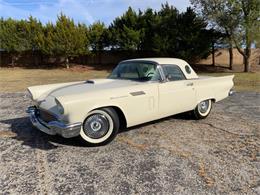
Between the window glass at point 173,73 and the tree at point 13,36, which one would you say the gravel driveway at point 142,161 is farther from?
the tree at point 13,36

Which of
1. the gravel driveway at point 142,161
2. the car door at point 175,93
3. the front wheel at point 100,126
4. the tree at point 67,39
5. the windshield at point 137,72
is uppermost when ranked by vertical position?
the tree at point 67,39

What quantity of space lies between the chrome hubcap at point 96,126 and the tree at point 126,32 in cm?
1849

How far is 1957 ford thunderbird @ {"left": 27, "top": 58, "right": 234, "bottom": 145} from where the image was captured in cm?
411

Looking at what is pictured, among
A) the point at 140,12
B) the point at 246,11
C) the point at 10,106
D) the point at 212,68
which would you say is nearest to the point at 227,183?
the point at 10,106

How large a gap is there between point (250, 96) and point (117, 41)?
51.4ft

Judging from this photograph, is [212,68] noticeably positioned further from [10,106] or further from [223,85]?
[10,106]

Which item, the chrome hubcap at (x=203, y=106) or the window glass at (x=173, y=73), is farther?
the chrome hubcap at (x=203, y=106)

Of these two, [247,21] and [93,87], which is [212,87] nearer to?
[93,87]

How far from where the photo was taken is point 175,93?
5297 mm

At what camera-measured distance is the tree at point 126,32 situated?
2231cm

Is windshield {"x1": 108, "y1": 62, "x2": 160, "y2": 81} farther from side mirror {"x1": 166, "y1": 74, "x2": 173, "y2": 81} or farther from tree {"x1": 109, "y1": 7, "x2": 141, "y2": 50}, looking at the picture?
tree {"x1": 109, "y1": 7, "x2": 141, "y2": 50}

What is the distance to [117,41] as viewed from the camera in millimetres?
23250

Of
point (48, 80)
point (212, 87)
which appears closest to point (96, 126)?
point (212, 87)

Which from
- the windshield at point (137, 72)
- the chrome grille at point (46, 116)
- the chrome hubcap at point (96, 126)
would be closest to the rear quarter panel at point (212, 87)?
the windshield at point (137, 72)
